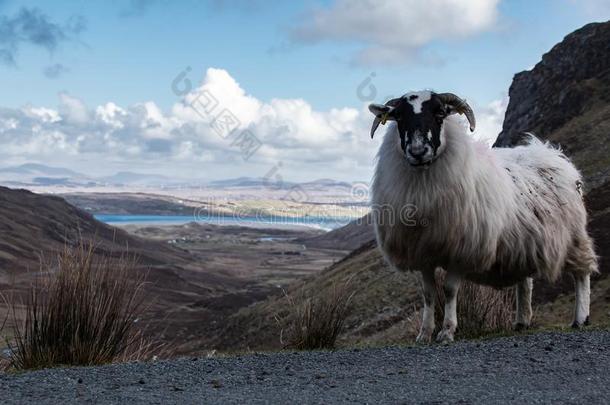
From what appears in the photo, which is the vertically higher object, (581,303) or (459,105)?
(459,105)

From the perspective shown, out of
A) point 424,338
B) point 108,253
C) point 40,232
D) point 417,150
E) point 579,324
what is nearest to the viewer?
point 417,150

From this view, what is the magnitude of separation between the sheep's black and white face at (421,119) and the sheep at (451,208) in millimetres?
13

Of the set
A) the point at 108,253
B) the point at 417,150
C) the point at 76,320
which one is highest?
the point at 417,150

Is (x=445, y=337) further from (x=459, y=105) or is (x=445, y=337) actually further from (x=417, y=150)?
(x=459, y=105)

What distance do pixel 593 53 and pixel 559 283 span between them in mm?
43696

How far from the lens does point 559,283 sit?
26.2 meters

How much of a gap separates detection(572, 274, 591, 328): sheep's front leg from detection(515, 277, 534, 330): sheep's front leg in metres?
0.69

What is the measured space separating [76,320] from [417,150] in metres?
4.57

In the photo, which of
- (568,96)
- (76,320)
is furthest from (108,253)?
(76,320)

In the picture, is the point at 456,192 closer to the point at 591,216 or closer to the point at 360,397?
the point at 360,397

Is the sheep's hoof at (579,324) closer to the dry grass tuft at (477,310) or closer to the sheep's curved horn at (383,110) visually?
the dry grass tuft at (477,310)

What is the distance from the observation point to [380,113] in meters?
9.52

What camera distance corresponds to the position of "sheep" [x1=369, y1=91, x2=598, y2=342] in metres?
8.92

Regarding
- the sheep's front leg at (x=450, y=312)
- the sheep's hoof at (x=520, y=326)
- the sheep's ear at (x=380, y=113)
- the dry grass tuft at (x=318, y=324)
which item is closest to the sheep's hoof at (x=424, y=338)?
the sheep's front leg at (x=450, y=312)
